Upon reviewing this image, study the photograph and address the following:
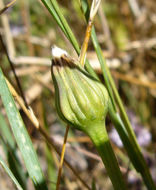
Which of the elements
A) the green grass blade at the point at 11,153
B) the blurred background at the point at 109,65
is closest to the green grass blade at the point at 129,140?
the green grass blade at the point at 11,153

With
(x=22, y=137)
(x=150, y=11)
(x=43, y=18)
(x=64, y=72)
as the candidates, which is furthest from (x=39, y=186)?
(x=43, y=18)

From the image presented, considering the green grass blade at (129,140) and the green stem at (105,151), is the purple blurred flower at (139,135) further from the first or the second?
the green stem at (105,151)

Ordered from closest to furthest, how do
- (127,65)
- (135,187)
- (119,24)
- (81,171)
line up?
1. (135,187)
2. (81,171)
3. (127,65)
4. (119,24)

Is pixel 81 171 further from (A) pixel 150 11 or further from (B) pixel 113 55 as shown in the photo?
(A) pixel 150 11

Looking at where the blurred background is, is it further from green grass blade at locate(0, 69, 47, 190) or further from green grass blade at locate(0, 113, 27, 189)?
green grass blade at locate(0, 69, 47, 190)

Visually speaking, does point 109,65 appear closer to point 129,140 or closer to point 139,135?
point 139,135

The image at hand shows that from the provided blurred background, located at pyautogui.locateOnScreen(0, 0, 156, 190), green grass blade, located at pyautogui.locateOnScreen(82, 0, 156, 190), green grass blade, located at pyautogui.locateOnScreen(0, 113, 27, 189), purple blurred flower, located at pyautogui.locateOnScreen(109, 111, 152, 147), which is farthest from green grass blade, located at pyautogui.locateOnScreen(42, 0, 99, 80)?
purple blurred flower, located at pyautogui.locateOnScreen(109, 111, 152, 147)

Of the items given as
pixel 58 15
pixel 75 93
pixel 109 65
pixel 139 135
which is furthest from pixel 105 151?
pixel 109 65
